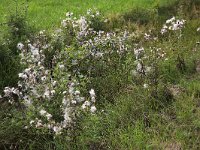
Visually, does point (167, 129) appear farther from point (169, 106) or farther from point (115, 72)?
point (115, 72)

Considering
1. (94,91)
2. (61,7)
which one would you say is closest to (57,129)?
(94,91)

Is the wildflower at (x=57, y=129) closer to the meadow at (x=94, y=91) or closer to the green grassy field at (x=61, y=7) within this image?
the meadow at (x=94, y=91)

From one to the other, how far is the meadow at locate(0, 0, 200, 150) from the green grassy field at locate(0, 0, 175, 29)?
2.38 meters

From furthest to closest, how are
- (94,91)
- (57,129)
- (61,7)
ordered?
1. (61,7)
2. (94,91)
3. (57,129)

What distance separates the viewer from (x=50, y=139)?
21.5 ft

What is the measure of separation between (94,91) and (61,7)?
6.27m

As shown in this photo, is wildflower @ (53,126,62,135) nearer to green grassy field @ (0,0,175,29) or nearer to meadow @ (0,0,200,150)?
meadow @ (0,0,200,150)

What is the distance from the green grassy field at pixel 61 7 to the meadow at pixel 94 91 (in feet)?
7.80

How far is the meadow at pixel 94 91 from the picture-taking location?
20.4ft

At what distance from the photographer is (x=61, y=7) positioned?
13.3 m

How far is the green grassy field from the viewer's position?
1217 centimetres

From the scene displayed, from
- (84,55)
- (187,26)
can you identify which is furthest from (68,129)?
(187,26)

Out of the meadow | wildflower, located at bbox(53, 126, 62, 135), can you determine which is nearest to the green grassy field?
the meadow

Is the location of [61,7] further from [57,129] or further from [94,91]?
[57,129]
